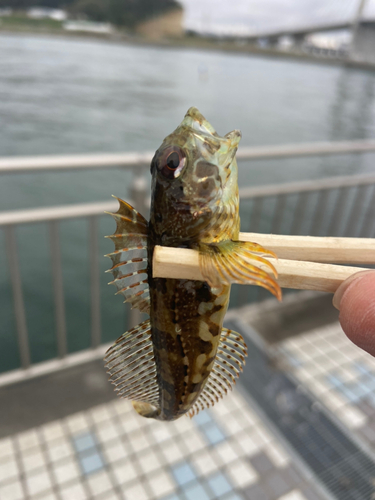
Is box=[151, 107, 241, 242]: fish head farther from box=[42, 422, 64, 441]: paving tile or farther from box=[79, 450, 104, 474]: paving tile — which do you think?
box=[42, 422, 64, 441]: paving tile

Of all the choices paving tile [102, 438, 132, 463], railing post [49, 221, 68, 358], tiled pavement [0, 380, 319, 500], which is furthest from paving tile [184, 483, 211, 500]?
railing post [49, 221, 68, 358]

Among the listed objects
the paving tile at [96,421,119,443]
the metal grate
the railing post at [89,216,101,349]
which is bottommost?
the paving tile at [96,421,119,443]

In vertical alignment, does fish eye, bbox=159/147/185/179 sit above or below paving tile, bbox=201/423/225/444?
above

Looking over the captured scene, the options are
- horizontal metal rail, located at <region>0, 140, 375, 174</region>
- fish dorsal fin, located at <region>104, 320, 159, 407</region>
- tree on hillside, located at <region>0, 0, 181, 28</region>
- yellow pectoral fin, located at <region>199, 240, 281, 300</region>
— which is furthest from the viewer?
tree on hillside, located at <region>0, 0, 181, 28</region>

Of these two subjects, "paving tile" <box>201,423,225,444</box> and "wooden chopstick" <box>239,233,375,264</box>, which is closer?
"wooden chopstick" <box>239,233,375,264</box>

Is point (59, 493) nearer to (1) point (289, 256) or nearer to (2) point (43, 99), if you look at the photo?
(1) point (289, 256)

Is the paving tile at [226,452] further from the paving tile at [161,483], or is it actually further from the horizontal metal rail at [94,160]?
the horizontal metal rail at [94,160]

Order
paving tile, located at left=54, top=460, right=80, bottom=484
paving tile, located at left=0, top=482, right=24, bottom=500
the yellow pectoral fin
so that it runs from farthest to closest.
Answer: paving tile, located at left=54, top=460, right=80, bottom=484 → paving tile, located at left=0, top=482, right=24, bottom=500 → the yellow pectoral fin
